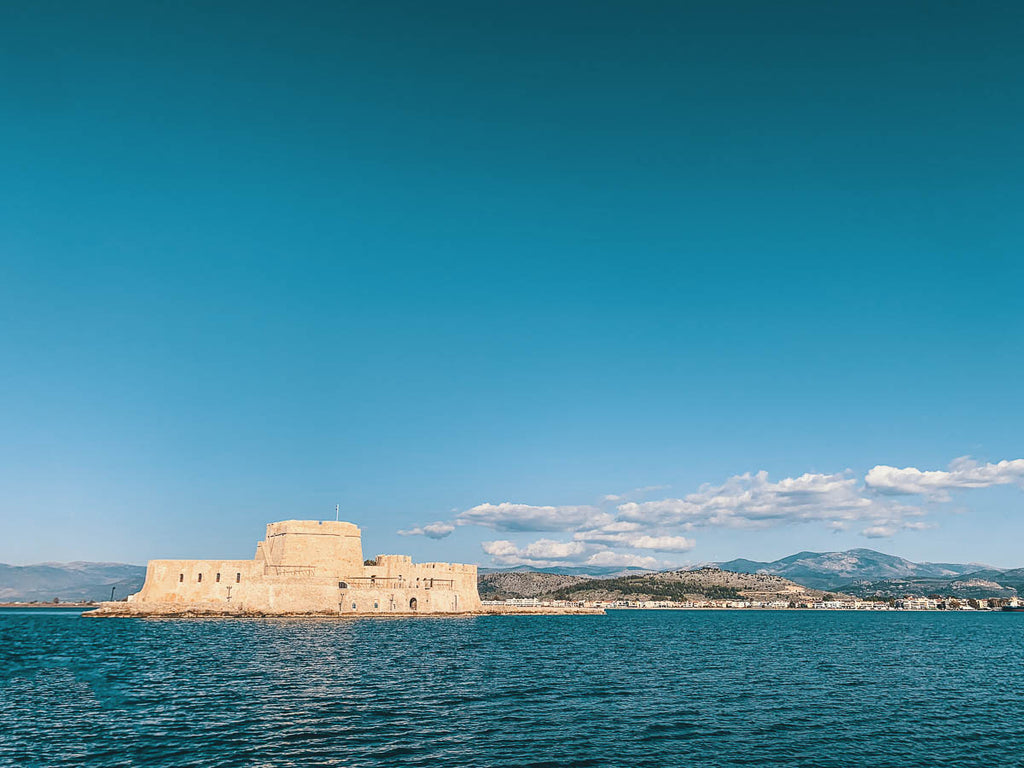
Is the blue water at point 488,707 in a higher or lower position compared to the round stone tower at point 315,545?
lower

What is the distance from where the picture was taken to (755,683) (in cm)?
3722

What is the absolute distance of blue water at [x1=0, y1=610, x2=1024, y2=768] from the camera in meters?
21.6

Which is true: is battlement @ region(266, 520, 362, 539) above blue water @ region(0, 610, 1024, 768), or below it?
above

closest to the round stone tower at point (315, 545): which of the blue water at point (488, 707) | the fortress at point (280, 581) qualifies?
the fortress at point (280, 581)

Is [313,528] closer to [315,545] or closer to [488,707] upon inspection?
[315,545]

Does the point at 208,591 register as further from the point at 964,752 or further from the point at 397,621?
the point at 964,752

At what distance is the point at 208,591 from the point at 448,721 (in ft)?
236

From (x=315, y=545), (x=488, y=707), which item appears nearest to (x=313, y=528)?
(x=315, y=545)

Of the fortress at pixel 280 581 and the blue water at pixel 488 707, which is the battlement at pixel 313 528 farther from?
the blue water at pixel 488 707

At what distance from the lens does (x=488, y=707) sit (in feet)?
94.8

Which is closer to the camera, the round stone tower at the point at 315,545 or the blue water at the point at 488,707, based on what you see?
the blue water at the point at 488,707

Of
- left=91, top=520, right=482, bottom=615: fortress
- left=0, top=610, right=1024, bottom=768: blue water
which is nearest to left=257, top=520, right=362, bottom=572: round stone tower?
left=91, top=520, right=482, bottom=615: fortress

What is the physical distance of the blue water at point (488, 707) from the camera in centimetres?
2158

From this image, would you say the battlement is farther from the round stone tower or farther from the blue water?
the blue water
